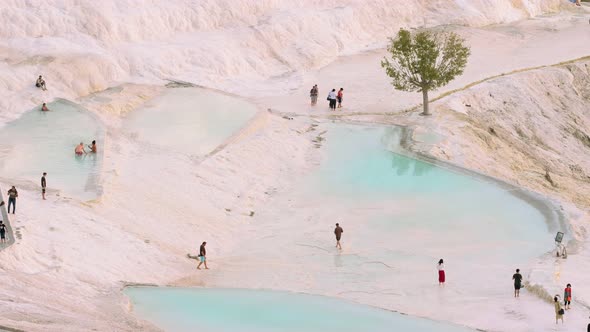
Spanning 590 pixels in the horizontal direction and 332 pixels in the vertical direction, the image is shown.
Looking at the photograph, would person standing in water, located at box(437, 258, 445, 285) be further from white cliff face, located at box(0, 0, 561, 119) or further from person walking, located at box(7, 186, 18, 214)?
white cliff face, located at box(0, 0, 561, 119)

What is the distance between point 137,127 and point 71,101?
11.0 feet

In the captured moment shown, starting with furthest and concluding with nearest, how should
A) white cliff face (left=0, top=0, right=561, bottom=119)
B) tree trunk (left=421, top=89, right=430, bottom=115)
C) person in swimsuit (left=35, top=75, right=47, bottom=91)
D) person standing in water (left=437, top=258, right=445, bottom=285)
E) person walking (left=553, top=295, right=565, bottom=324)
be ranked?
tree trunk (left=421, top=89, right=430, bottom=115) → white cliff face (left=0, top=0, right=561, bottom=119) → person in swimsuit (left=35, top=75, right=47, bottom=91) → person standing in water (left=437, top=258, right=445, bottom=285) → person walking (left=553, top=295, right=565, bottom=324)

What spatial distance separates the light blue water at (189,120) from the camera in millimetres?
44500

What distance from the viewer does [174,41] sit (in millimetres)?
55156

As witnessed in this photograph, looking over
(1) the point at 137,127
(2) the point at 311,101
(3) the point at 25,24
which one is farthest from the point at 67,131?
(2) the point at 311,101

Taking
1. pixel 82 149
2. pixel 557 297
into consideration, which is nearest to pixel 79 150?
pixel 82 149

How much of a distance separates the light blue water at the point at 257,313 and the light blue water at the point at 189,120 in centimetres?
1210

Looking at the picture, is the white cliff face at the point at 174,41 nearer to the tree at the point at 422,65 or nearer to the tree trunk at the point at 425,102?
the tree at the point at 422,65

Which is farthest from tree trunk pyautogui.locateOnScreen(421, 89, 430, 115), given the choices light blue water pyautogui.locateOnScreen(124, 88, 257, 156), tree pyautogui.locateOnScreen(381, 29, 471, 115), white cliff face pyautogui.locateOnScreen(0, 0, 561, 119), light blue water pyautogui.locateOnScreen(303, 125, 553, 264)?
light blue water pyautogui.locateOnScreen(124, 88, 257, 156)

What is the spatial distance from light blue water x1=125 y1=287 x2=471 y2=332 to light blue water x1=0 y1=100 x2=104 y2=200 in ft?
20.8

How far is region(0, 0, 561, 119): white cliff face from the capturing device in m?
48.9

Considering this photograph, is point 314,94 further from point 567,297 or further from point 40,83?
point 567,297

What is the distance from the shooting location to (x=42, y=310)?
27.5m

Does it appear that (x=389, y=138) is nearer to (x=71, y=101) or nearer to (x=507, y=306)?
(x=71, y=101)
